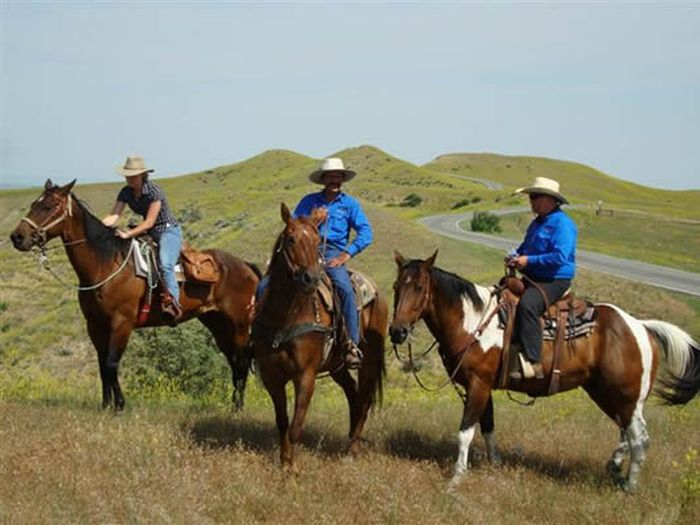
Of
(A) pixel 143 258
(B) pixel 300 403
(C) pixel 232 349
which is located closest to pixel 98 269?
(A) pixel 143 258

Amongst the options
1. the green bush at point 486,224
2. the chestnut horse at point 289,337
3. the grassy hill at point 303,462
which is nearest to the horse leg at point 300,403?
the chestnut horse at point 289,337

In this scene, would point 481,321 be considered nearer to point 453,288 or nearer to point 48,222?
point 453,288

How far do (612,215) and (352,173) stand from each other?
2110 inches

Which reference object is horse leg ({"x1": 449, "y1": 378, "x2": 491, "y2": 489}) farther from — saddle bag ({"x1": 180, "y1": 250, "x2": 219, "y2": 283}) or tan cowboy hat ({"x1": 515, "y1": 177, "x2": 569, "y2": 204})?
saddle bag ({"x1": 180, "y1": 250, "x2": 219, "y2": 283})

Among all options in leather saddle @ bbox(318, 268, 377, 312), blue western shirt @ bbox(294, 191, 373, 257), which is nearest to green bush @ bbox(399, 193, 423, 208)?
leather saddle @ bbox(318, 268, 377, 312)

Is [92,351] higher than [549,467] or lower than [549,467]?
lower

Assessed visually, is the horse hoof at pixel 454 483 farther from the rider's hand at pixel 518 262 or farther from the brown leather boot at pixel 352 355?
the rider's hand at pixel 518 262

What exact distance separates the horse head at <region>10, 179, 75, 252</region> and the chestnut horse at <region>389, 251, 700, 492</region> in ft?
15.4

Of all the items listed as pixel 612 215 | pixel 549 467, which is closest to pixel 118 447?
pixel 549 467

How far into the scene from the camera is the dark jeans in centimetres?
785

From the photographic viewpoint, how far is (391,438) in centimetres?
927

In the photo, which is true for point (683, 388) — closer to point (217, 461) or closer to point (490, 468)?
point (490, 468)

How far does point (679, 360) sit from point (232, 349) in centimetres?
649

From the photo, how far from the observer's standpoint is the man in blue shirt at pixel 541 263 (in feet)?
25.7
